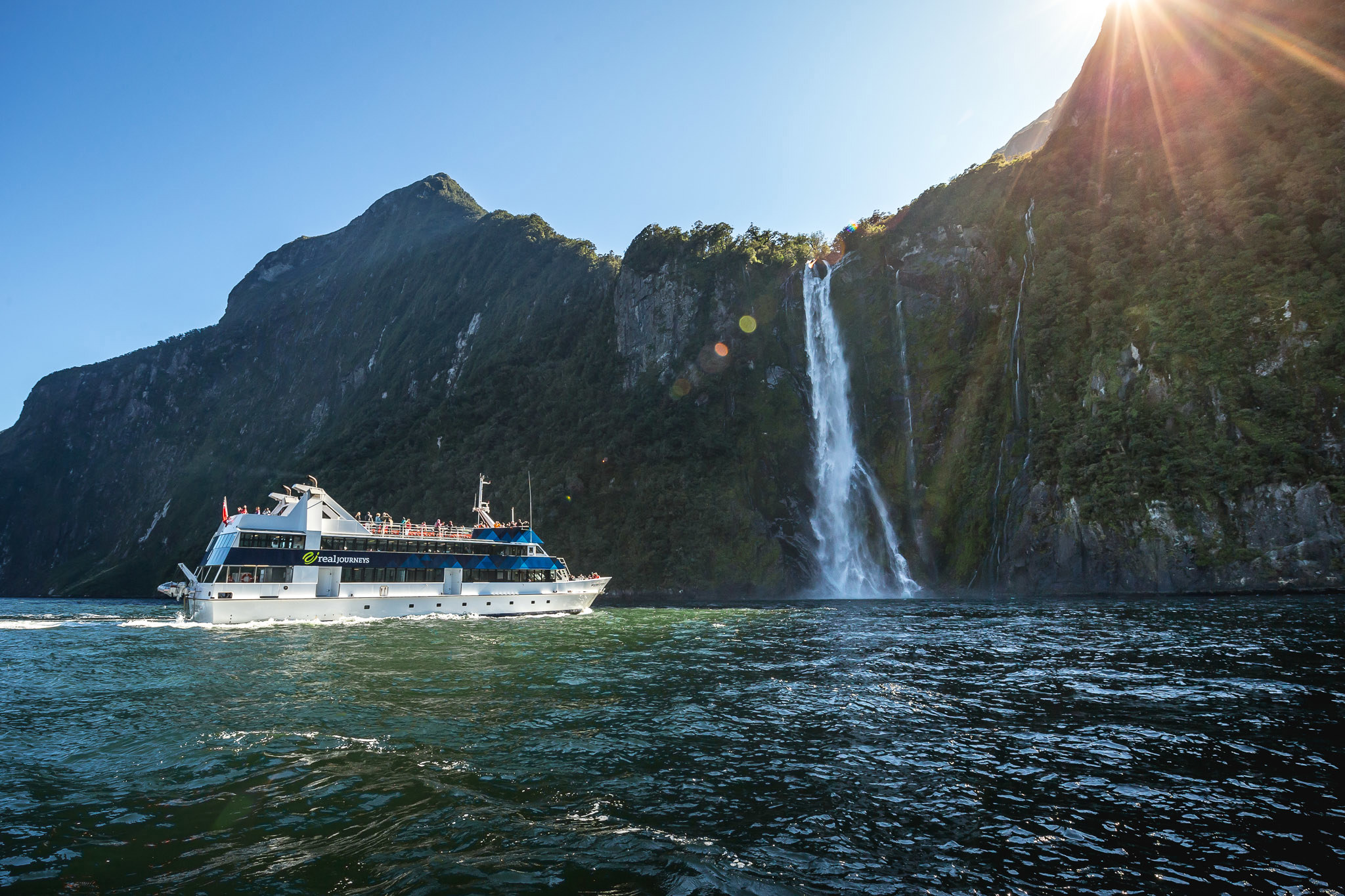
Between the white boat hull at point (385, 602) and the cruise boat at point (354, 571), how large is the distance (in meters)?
0.06

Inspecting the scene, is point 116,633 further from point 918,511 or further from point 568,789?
point 918,511

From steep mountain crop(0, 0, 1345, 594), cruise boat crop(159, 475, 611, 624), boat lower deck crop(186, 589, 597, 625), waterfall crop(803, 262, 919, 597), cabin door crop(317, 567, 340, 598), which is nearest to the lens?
boat lower deck crop(186, 589, 597, 625)

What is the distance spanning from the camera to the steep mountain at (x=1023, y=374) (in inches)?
2128

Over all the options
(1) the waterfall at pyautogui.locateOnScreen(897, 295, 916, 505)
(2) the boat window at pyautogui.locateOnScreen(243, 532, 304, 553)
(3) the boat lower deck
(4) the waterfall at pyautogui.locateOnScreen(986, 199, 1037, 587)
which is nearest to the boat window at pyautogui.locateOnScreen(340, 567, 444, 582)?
(3) the boat lower deck

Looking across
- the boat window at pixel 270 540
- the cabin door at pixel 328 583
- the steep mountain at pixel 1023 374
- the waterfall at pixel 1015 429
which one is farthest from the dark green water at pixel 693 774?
the waterfall at pixel 1015 429

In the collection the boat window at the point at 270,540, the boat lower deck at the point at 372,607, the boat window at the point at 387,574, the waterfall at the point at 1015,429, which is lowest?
the boat lower deck at the point at 372,607

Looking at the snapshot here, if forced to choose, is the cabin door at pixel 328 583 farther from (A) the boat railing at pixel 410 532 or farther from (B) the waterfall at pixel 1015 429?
(B) the waterfall at pixel 1015 429

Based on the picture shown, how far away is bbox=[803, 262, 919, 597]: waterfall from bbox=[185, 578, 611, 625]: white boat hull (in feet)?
107

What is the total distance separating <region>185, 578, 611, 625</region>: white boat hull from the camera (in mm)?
44156

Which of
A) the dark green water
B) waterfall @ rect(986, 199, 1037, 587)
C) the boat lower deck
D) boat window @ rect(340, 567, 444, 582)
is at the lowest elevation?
the boat lower deck

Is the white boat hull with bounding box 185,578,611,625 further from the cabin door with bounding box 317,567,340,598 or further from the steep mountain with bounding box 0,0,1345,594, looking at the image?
the steep mountain with bounding box 0,0,1345,594

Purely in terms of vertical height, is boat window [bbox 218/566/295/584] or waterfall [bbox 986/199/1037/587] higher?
waterfall [bbox 986/199/1037/587]

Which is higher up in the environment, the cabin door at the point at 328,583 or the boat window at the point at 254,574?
the boat window at the point at 254,574

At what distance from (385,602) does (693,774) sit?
44.1 meters
